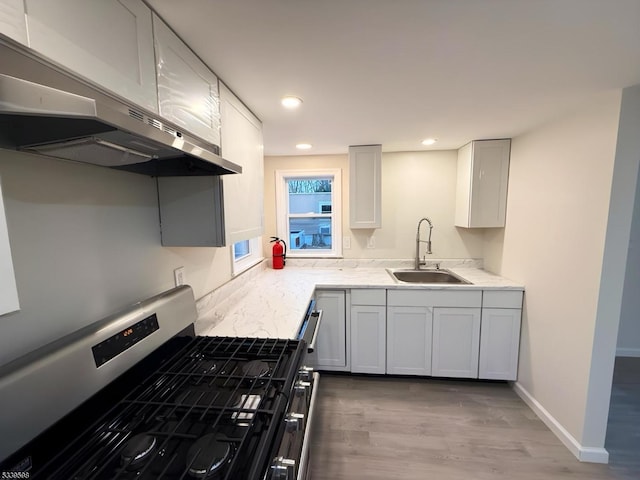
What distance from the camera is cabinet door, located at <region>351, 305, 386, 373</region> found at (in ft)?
7.95

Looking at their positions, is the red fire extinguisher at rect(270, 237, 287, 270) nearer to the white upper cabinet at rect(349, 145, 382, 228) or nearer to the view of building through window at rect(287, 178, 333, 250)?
the view of building through window at rect(287, 178, 333, 250)

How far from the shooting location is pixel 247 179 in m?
1.63

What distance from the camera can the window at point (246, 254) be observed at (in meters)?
2.41

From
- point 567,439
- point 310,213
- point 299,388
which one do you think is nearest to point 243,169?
point 299,388

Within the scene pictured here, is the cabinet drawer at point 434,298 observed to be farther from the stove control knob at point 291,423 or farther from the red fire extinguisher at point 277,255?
the stove control knob at point 291,423

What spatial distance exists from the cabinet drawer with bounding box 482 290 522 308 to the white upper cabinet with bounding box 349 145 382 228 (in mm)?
1117

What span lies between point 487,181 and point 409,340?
1603 mm

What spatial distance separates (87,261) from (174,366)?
1.64ft

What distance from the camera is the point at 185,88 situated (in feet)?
3.47

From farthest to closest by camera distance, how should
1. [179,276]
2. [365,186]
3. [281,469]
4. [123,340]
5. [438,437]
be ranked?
[365,186], [438,437], [179,276], [123,340], [281,469]

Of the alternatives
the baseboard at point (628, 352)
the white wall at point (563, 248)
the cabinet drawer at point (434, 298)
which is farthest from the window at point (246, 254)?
the baseboard at point (628, 352)

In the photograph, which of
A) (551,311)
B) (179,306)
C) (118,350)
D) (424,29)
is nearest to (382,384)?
(551,311)

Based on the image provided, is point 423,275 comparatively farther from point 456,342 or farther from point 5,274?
point 5,274

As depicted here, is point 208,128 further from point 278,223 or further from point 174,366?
point 278,223
